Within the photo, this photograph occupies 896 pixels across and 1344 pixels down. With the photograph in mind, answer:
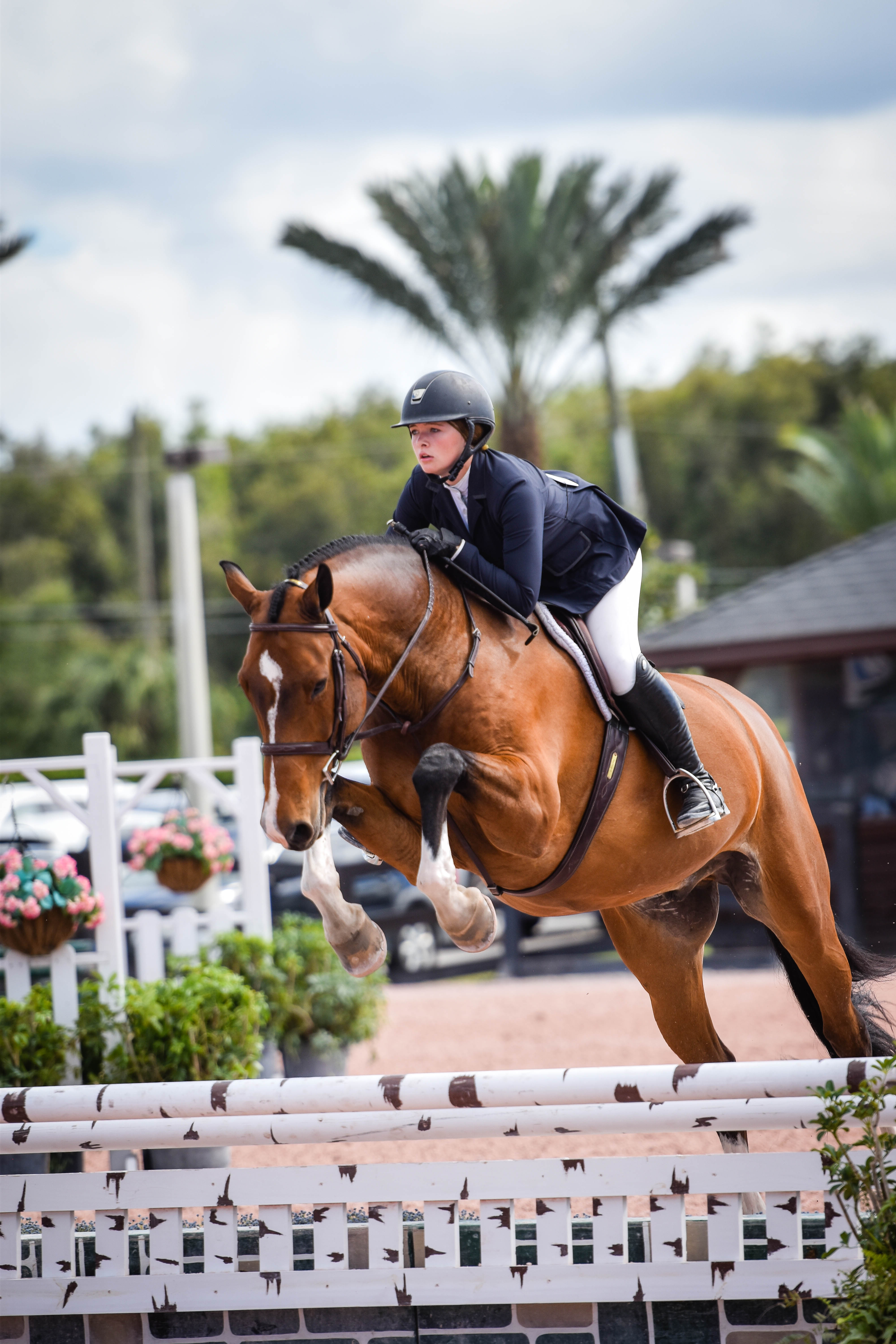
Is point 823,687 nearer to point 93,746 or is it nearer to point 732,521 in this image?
point 93,746

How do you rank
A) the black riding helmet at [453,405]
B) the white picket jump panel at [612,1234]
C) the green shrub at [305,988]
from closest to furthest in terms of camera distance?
the white picket jump panel at [612,1234]
the black riding helmet at [453,405]
the green shrub at [305,988]

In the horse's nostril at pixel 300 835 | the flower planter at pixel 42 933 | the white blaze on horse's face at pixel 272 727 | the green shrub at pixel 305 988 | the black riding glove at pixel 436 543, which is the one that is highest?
the black riding glove at pixel 436 543

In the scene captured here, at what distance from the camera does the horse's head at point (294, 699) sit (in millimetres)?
2707

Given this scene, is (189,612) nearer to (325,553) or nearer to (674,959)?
(674,959)

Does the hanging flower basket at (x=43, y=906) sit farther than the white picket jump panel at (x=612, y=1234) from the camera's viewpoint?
Yes

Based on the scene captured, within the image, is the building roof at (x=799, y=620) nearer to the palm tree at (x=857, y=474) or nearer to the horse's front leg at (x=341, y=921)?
the horse's front leg at (x=341, y=921)

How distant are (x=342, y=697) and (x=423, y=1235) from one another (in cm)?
122

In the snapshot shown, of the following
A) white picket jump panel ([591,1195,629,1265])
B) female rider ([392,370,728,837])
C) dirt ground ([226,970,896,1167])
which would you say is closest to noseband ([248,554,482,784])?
female rider ([392,370,728,837])

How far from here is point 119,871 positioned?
5320 millimetres

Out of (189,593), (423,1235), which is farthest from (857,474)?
(423,1235)

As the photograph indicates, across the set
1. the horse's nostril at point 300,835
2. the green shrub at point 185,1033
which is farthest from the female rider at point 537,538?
the green shrub at point 185,1033

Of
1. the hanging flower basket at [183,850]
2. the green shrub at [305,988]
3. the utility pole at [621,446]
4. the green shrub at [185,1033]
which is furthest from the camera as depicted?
the utility pole at [621,446]

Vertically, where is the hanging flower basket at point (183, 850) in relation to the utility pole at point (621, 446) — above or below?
below

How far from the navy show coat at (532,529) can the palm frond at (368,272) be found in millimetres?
12197
